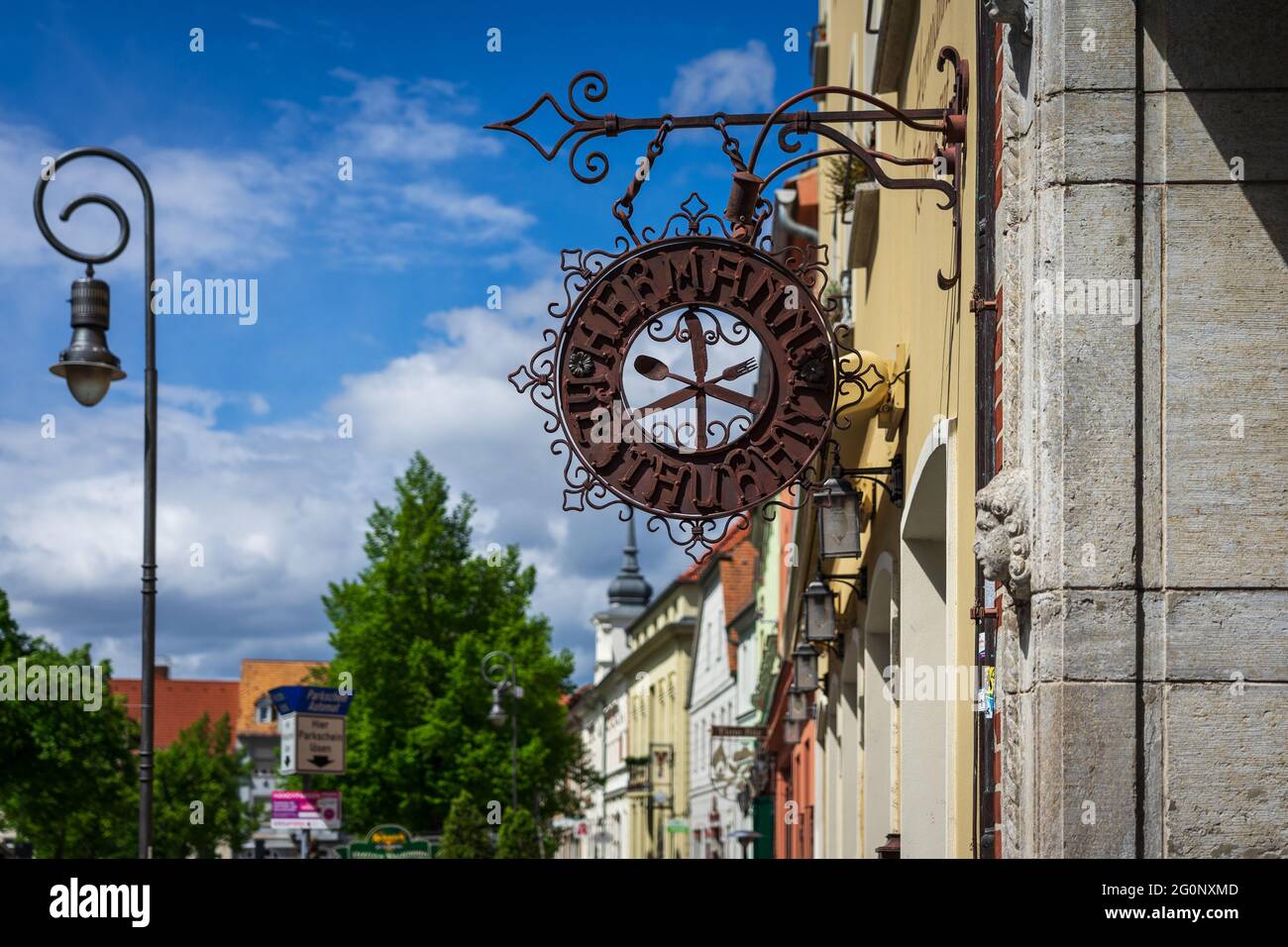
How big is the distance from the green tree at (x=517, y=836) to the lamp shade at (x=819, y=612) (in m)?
22.2

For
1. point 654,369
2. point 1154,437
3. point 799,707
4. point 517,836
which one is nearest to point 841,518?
point 654,369

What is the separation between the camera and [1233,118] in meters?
4.53

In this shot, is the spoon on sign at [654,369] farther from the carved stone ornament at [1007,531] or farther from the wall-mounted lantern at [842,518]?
the wall-mounted lantern at [842,518]

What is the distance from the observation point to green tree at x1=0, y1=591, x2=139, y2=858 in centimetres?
4288

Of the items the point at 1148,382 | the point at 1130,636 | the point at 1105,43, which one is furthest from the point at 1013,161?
the point at 1130,636

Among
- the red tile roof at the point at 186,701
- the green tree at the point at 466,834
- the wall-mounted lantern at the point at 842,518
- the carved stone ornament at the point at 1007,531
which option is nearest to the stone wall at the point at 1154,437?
the carved stone ornament at the point at 1007,531

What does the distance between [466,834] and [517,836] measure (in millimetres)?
1753

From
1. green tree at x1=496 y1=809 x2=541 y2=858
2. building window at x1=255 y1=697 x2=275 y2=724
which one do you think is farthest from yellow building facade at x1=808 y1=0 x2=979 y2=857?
building window at x1=255 y1=697 x2=275 y2=724

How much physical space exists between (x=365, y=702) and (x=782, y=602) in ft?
41.6

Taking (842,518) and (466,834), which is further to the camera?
(466,834)

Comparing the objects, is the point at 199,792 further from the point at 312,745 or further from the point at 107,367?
the point at 107,367

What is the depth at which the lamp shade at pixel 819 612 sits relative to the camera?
1302cm

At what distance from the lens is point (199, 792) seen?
226 ft

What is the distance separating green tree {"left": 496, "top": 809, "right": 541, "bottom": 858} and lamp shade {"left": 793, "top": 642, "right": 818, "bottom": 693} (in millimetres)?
18318
